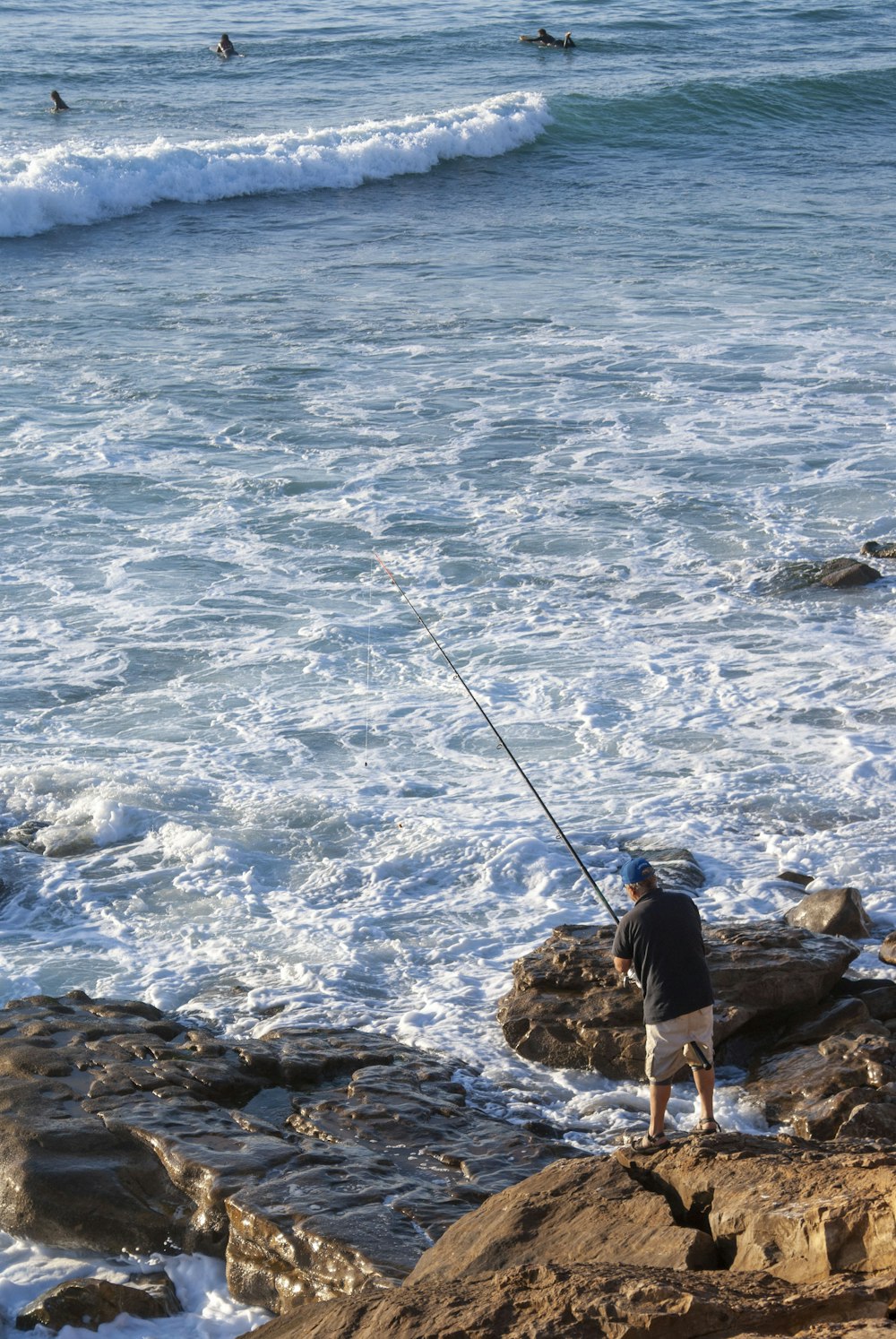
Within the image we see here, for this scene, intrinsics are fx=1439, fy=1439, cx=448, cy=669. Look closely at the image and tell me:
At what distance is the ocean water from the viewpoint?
23.4 ft

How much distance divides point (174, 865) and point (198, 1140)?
8.66ft

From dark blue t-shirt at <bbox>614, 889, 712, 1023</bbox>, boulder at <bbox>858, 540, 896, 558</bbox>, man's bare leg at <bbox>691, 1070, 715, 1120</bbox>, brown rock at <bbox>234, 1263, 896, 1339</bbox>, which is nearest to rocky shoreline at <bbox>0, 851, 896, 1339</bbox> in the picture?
brown rock at <bbox>234, 1263, 896, 1339</bbox>

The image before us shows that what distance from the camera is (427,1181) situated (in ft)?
16.4

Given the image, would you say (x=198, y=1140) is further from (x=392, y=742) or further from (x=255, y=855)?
(x=392, y=742)

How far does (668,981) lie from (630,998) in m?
0.94

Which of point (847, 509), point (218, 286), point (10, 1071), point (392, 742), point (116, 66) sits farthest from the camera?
point (116, 66)

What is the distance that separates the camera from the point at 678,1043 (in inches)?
204

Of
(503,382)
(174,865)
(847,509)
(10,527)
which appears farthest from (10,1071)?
(503,382)

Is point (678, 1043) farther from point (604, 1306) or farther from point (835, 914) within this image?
point (604, 1306)

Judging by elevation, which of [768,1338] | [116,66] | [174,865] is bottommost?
[174,865]

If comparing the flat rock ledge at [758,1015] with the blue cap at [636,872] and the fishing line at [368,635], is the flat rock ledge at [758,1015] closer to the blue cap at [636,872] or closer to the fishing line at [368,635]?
the blue cap at [636,872]

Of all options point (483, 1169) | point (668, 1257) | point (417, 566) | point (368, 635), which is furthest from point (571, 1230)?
point (417, 566)

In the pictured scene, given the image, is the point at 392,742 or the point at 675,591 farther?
the point at 675,591

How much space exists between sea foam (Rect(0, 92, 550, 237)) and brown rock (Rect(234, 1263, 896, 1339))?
2245 cm
